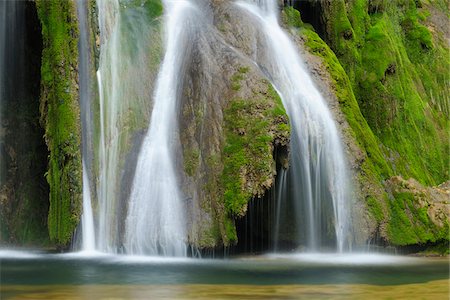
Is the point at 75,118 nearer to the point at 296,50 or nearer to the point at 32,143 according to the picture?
the point at 32,143

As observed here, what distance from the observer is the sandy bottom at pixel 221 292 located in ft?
34.1

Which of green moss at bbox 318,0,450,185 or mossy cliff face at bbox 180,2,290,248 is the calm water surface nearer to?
mossy cliff face at bbox 180,2,290,248

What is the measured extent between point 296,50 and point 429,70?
11.1 metres

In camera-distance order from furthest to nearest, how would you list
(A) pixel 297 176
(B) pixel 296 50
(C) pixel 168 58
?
(B) pixel 296 50 < (C) pixel 168 58 < (A) pixel 297 176

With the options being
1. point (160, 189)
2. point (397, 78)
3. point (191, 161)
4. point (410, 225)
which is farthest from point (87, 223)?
point (397, 78)

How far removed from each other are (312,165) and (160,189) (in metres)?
4.26

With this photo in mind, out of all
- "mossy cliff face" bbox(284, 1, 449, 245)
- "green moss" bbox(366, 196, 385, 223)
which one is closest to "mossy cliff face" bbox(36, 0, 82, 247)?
"mossy cliff face" bbox(284, 1, 449, 245)

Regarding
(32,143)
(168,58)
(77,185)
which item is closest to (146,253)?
(77,185)

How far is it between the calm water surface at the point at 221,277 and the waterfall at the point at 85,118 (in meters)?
0.90

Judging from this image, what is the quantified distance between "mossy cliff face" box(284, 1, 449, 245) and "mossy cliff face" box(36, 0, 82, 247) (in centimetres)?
761

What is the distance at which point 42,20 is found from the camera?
1761 centimetres

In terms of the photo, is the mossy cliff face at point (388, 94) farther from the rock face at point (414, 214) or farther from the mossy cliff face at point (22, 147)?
the mossy cliff face at point (22, 147)

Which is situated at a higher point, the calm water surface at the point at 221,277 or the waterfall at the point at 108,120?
the waterfall at the point at 108,120

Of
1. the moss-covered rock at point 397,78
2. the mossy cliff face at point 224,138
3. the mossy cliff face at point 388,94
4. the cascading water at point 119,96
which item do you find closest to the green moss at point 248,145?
the mossy cliff face at point 224,138
